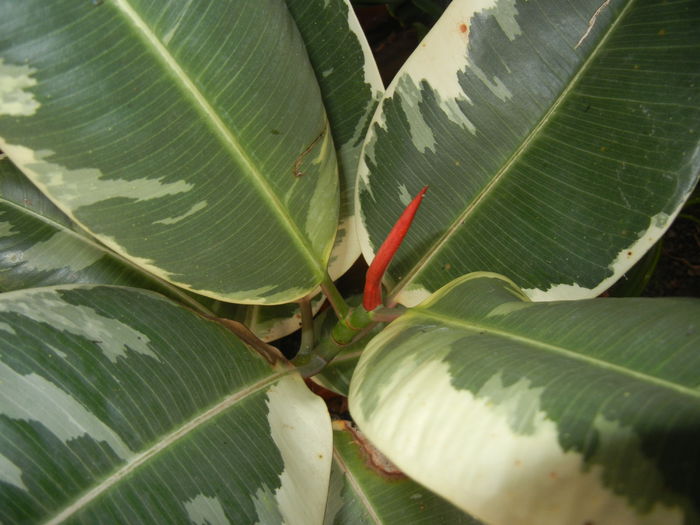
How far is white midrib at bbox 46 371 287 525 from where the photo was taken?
391 mm

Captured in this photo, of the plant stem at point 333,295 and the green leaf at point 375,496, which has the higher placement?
the plant stem at point 333,295

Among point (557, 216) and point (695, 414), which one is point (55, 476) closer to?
point (695, 414)

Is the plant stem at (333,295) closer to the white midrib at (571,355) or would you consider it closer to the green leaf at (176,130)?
the green leaf at (176,130)

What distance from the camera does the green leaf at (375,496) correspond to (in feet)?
2.06

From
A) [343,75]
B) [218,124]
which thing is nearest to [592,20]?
[343,75]

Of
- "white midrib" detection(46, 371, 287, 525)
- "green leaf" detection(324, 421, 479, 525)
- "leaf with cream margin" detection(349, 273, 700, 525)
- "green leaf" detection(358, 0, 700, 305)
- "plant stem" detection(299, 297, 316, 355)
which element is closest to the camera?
"leaf with cream margin" detection(349, 273, 700, 525)

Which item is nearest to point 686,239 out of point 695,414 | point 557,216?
point 557,216

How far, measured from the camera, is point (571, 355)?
0.36 m

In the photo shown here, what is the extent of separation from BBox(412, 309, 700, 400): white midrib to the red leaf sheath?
2.8 inches

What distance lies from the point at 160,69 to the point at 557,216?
1.39 feet

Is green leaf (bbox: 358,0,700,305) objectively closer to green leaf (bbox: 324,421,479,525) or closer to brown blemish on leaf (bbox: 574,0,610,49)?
brown blemish on leaf (bbox: 574,0,610,49)

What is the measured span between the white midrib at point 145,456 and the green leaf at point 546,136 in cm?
30

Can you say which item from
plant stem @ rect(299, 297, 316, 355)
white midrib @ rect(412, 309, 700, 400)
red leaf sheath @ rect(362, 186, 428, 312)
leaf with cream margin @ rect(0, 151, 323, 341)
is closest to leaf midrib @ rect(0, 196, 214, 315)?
leaf with cream margin @ rect(0, 151, 323, 341)

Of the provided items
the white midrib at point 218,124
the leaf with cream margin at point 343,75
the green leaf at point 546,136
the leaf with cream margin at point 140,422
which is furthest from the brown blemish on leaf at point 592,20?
the leaf with cream margin at point 140,422
